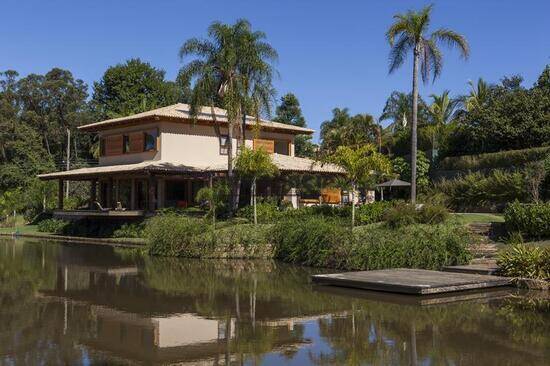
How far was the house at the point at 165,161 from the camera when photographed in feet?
117

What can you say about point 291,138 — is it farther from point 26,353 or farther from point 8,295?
point 26,353

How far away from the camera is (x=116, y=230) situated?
35.3 meters

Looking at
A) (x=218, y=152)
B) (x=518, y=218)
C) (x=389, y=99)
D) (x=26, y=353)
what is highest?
(x=389, y=99)

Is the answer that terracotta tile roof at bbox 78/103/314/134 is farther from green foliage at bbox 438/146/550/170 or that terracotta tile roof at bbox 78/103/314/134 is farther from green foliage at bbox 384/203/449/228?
green foliage at bbox 384/203/449/228

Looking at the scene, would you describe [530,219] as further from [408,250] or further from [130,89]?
[130,89]

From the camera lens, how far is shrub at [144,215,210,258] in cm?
2419

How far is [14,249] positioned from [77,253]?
12.7 feet

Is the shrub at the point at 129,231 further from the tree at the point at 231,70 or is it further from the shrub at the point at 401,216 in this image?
the shrub at the point at 401,216

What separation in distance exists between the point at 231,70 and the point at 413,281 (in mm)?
17891

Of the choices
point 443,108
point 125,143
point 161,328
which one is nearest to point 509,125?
point 443,108

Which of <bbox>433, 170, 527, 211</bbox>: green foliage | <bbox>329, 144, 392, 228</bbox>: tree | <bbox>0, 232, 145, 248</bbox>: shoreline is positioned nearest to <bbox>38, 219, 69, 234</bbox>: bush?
<bbox>0, 232, 145, 248</bbox>: shoreline

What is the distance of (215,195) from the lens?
30.9 meters

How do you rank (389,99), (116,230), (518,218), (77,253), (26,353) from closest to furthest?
(26,353), (518,218), (77,253), (116,230), (389,99)

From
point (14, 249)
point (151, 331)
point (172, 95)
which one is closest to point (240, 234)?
Answer: point (14, 249)
